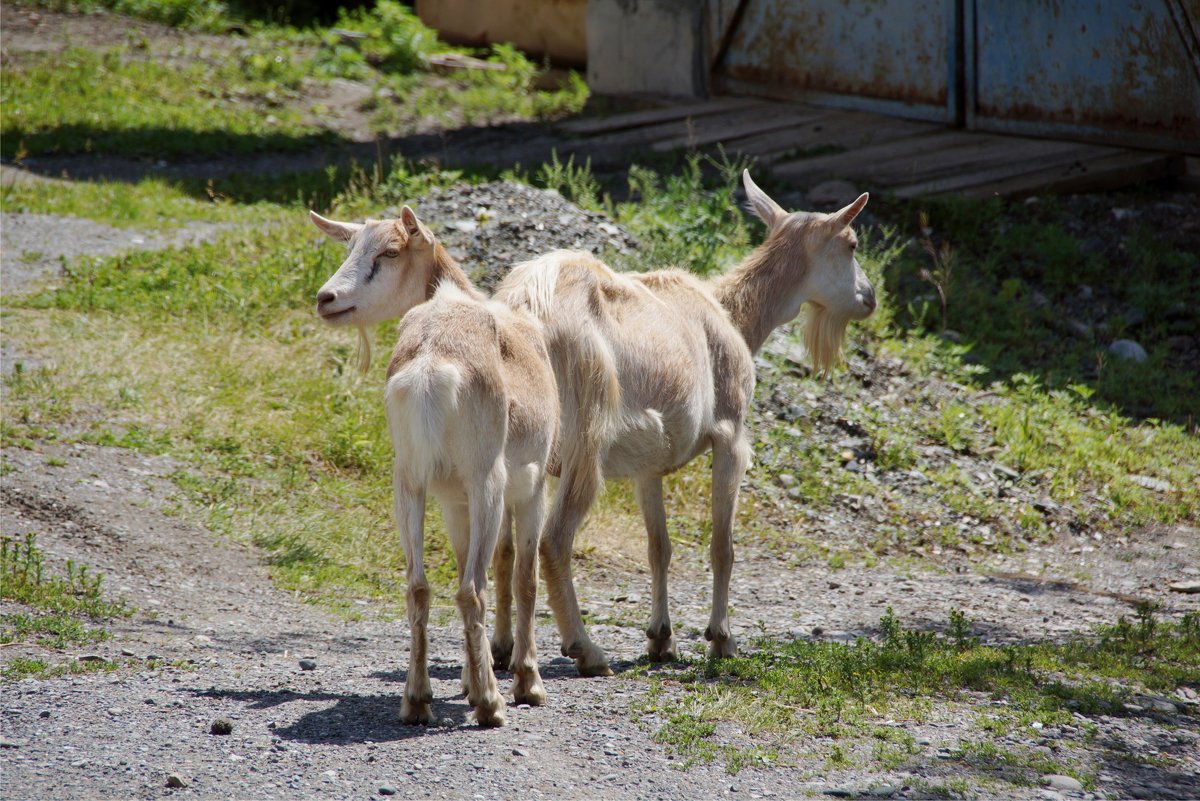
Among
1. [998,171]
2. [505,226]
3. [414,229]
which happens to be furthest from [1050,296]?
[414,229]

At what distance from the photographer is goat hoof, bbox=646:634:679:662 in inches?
217

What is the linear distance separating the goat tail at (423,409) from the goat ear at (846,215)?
2.60 m

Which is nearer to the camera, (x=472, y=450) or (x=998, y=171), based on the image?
(x=472, y=450)

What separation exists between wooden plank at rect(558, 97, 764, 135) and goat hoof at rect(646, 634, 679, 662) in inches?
342

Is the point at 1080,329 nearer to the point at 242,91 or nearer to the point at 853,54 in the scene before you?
the point at 853,54

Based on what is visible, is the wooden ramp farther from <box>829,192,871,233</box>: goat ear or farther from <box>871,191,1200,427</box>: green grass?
<box>829,192,871,233</box>: goat ear

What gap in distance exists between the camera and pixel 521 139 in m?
13.4

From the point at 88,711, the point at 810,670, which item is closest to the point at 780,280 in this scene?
the point at 810,670

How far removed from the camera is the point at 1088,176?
10984 mm

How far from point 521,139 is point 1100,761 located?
1024cm

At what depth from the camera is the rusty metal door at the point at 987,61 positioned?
1107 cm

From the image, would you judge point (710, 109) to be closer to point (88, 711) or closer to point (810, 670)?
point (810, 670)

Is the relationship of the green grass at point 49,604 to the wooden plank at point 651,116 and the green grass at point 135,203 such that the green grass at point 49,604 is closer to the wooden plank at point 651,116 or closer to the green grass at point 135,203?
the green grass at point 135,203

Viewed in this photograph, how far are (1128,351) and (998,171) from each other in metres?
2.62
